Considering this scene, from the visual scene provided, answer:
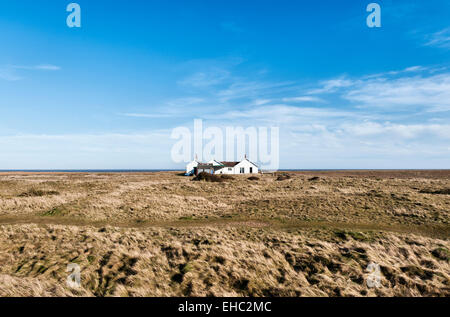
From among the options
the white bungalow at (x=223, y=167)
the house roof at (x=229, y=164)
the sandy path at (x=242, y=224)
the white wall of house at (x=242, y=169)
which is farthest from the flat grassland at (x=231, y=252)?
the house roof at (x=229, y=164)

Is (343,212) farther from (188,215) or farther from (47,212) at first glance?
(47,212)

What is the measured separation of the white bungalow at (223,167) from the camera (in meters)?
73.5

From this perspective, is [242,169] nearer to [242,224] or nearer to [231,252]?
[242,224]

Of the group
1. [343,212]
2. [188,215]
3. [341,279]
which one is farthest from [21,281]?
[343,212]

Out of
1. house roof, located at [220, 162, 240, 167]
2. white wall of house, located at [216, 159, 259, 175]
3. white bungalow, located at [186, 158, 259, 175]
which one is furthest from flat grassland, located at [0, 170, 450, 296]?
house roof, located at [220, 162, 240, 167]

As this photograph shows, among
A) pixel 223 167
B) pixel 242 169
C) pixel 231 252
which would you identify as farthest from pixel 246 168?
pixel 231 252

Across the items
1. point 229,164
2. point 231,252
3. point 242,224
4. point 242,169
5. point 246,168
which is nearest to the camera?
point 231,252

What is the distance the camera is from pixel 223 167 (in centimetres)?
7444

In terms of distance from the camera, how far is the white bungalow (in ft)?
241

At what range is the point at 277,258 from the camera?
34.5 ft

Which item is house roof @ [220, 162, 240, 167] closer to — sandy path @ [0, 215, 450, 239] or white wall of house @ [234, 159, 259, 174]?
white wall of house @ [234, 159, 259, 174]

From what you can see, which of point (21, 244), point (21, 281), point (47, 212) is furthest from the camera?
point (47, 212)

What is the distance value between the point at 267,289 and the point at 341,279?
2854 mm

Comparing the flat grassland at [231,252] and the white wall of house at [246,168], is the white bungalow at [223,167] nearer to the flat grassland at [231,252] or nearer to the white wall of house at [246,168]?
the white wall of house at [246,168]
